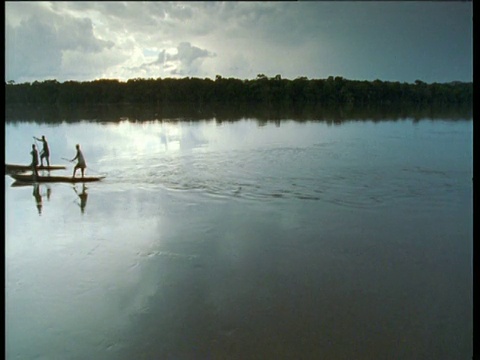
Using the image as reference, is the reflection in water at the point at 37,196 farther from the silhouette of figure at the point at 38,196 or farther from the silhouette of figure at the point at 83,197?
the silhouette of figure at the point at 83,197

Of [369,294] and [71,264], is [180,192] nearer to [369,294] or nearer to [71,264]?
[71,264]

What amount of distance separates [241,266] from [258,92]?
101058 mm

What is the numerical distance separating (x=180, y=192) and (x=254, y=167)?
5719mm

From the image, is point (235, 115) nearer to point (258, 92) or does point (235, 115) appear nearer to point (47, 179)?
point (47, 179)

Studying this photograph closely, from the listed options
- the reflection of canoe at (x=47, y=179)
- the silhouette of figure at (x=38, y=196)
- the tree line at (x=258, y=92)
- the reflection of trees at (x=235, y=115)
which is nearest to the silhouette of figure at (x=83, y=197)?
the reflection of canoe at (x=47, y=179)

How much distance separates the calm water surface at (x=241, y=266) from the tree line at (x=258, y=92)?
8896 centimetres

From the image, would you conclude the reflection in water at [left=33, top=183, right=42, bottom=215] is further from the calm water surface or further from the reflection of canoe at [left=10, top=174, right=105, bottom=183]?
the reflection of canoe at [left=10, top=174, right=105, bottom=183]

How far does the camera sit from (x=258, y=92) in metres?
106

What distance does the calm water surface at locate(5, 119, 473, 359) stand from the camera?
5.93 m

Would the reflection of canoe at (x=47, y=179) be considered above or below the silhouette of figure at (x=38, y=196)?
above

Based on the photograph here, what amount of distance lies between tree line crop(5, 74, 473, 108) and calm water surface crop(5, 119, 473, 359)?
89.0m

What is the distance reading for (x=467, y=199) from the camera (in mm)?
13820

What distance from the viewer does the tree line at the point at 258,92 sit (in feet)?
331

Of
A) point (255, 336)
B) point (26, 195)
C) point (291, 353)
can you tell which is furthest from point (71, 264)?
point (26, 195)
